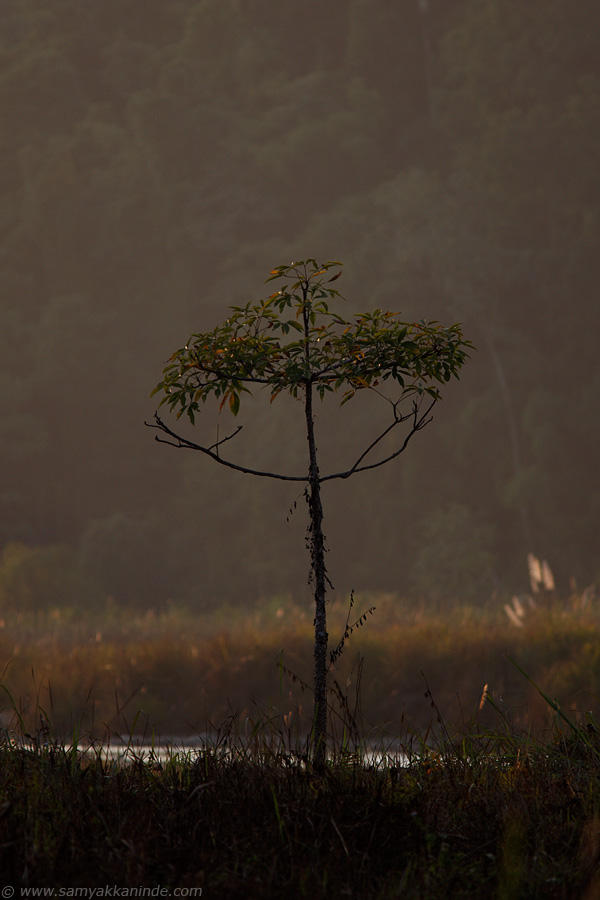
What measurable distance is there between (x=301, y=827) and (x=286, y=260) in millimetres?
26875

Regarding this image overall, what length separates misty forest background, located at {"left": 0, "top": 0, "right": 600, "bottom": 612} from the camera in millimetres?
27031

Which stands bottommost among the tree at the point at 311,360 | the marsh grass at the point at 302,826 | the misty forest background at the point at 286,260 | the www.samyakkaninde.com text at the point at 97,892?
the www.samyakkaninde.com text at the point at 97,892

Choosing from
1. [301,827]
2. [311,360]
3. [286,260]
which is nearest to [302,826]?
[301,827]

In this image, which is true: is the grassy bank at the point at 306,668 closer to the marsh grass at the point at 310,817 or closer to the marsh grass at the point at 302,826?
the marsh grass at the point at 310,817

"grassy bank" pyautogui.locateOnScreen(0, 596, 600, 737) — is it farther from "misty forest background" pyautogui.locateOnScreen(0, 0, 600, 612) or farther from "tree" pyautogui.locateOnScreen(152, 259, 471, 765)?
"misty forest background" pyautogui.locateOnScreen(0, 0, 600, 612)

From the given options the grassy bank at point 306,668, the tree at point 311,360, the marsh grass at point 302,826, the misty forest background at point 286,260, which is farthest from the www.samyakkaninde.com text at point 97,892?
the misty forest background at point 286,260

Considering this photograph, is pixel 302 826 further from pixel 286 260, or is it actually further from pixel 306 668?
pixel 286 260

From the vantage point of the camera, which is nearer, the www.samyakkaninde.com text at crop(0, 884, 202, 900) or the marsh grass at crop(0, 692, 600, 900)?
the www.samyakkaninde.com text at crop(0, 884, 202, 900)

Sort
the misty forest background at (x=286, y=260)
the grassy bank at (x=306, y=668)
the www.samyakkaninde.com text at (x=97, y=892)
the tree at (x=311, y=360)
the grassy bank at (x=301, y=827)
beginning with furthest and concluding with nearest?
the misty forest background at (x=286, y=260), the grassy bank at (x=306, y=668), the tree at (x=311, y=360), the grassy bank at (x=301, y=827), the www.samyakkaninde.com text at (x=97, y=892)

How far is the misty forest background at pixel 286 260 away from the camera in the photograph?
2703 centimetres

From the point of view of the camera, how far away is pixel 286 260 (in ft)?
95.8

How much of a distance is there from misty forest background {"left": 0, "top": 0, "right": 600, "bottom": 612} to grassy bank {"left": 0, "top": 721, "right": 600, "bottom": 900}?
66.0 ft

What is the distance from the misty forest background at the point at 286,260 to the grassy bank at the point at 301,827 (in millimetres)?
20109

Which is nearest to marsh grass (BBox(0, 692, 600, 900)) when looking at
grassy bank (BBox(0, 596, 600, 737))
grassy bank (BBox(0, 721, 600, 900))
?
grassy bank (BBox(0, 721, 600, 900))
